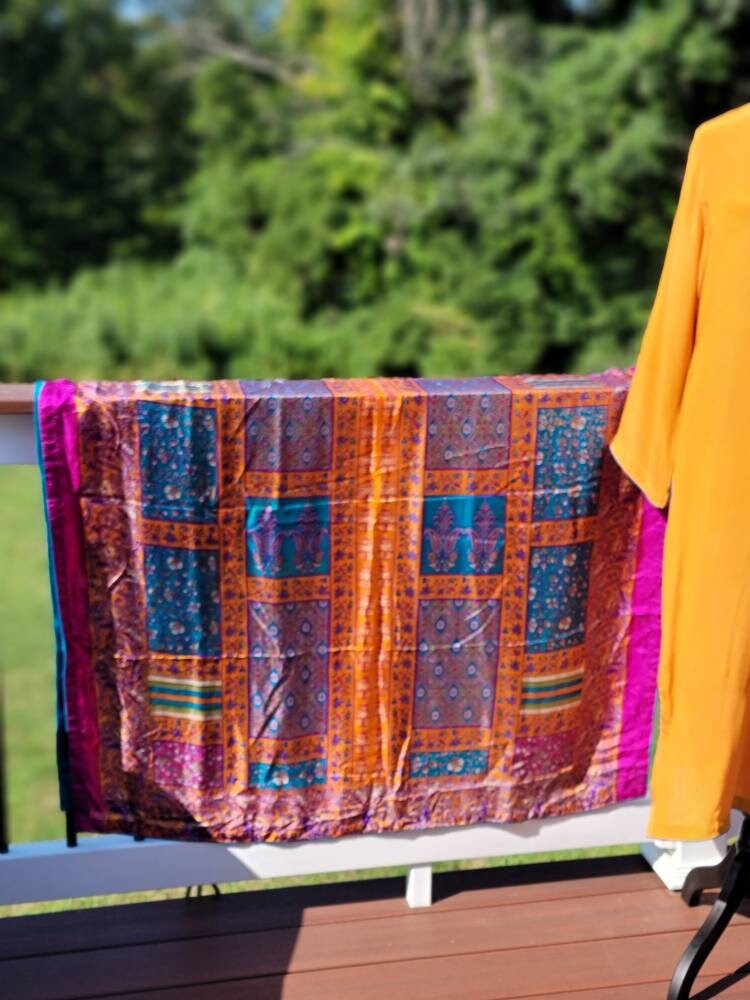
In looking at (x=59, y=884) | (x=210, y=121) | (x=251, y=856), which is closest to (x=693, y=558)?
(x=251, y=856)

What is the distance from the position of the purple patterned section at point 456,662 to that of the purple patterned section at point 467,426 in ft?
0.80

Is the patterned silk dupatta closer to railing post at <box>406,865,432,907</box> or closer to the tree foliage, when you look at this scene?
railing post at <box>406,865,432,907</box>

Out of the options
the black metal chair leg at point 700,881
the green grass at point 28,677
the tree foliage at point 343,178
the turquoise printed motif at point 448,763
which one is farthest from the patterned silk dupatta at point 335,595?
the tree foliage at point 343,178

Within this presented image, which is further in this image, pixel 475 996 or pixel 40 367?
pixel 40 367

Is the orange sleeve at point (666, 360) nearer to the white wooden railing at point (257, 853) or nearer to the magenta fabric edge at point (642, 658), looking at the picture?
the magenta fabric edge at point (642, 658)

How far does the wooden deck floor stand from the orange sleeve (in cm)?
80

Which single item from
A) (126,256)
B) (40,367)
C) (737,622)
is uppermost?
(737,622)

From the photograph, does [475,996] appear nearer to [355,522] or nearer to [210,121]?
[355,522]

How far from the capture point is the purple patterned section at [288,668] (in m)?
2.00

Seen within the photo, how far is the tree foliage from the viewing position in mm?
10539

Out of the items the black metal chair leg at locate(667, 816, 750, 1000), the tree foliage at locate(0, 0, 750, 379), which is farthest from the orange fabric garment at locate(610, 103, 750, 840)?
the tree foliage at locate(0, 0, 750, 379)

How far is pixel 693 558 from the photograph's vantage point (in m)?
1.87

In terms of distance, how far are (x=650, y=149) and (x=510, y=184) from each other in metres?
1.36

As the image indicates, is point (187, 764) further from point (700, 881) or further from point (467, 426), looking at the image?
point (700, 881)
